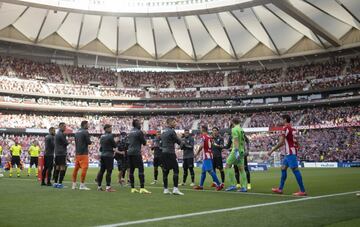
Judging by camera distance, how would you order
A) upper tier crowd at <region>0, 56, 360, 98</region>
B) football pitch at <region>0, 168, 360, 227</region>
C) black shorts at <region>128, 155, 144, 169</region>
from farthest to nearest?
upper tier crowd at <region>0, 56, 360, 98</region> < black shorts at <region>128, 155, 144, 169</region> < football pitch at <region>0, 168, 360, 227</region>

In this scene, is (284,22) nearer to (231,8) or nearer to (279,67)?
(231,8)

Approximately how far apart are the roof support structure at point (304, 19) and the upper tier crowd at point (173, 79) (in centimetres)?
661

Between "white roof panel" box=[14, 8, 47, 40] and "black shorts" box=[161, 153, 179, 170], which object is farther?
"white roof panel" box=[14, 8, 47, 40]

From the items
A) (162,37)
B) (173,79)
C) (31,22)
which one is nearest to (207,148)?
(31,22)

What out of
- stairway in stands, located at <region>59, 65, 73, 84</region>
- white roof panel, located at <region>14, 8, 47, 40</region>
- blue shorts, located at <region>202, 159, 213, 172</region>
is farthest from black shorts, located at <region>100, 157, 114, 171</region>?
stairway in stands, located at <region>59, 65, 73, 84</region>

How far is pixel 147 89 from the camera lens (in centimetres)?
6731

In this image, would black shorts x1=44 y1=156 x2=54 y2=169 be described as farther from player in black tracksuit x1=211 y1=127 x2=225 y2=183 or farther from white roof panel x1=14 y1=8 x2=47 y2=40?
white roof panel x1=14 y1=8 x2=47 y2=40

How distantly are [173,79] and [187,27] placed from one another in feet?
53.4

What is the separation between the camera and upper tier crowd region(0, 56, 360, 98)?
191 feet

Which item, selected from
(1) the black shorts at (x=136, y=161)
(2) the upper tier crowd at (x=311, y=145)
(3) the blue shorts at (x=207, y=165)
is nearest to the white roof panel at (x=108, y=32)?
(2) the upper tier crowd at (x=311, y=145)

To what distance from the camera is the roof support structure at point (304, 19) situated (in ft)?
132

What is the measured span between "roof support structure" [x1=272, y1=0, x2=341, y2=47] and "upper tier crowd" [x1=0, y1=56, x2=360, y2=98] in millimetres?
6608

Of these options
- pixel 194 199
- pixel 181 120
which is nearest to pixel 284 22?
pixel 181 120

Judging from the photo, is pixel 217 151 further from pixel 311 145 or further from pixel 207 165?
pixel 311 145
